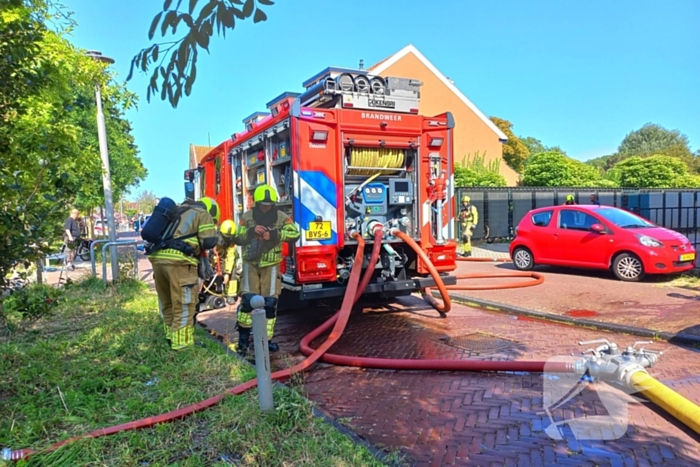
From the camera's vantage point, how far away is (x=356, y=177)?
249 inches

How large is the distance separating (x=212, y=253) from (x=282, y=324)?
185cm

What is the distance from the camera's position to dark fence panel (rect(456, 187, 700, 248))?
58.8 ft

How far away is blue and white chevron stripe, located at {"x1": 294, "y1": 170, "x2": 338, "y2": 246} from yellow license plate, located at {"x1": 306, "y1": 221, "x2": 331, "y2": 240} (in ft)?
0.12

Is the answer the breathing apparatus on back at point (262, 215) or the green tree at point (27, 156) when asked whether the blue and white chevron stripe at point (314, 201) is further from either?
the green tree at point (27, 156)

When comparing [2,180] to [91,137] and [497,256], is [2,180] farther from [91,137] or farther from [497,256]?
[91,137]

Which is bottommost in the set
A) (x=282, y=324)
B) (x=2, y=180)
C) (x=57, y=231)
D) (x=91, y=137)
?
(x=282, y=324)

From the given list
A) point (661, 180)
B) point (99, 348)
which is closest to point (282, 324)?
point (99, 348)

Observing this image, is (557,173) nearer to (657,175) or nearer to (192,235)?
(657,175)

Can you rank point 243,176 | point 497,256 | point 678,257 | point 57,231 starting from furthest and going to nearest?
1. point 497,256
2. point 678,257
3. point 243,176
4. point 57,231

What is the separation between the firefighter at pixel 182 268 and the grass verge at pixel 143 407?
24 centimetres

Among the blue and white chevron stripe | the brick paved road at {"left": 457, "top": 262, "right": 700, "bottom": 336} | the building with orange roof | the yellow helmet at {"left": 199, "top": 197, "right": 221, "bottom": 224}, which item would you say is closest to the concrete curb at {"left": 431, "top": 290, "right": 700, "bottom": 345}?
the brick paved road at {"left": 457, "top": 262, "right": 700, "bottom": 336}

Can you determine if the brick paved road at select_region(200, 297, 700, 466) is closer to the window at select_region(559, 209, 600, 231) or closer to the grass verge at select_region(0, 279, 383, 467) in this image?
the grass verge at select_region(0, 279, 383, 467)

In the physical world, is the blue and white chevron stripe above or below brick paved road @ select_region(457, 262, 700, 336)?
above

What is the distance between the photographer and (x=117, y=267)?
30.3 ft
